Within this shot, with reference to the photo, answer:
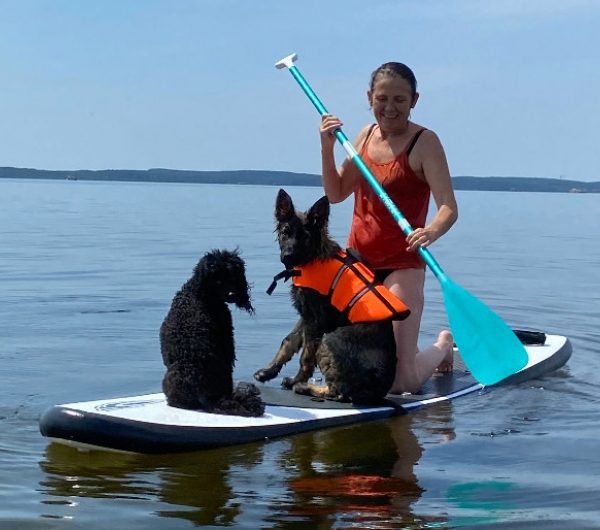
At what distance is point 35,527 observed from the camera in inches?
182

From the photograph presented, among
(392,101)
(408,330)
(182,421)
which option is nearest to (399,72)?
(392,101)

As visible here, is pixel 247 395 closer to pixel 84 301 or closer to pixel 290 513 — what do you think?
pixel 290 513

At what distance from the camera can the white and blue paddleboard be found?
5.62 m

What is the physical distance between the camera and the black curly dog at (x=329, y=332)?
21.9ft

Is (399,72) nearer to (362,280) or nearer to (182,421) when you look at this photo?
(362,280)

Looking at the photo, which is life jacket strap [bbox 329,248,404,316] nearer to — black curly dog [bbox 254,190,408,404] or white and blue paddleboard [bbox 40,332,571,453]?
black curly dog [bbox 254,190,408,404]

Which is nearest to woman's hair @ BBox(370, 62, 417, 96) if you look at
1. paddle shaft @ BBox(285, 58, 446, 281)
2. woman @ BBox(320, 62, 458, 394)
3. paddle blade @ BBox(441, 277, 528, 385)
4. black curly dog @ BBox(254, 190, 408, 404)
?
woman @ BBox(320, 62, 458, 394)

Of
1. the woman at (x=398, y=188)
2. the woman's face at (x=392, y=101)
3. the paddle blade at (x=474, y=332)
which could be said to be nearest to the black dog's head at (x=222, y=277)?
the woman at (x=398, y=188)

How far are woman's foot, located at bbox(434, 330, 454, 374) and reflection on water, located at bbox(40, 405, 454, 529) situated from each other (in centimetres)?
144

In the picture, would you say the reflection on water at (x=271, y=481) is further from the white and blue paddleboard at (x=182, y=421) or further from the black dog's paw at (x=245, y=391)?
the black dog's paw at (x=245, y=391)

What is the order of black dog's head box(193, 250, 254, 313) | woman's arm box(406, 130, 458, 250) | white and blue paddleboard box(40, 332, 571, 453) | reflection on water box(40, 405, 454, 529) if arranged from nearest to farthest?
reflection on water box(40, 405, 454, 529), white and blue paddleboard box(40, 332, 571, 453), black dog's head box(193, 250, 254, 313), woman's arm box(406, 130, 458, 250)

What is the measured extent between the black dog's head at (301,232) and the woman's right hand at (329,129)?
1.66 feet

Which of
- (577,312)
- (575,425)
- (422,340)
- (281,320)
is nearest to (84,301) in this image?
(281,320)

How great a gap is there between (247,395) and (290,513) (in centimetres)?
146
